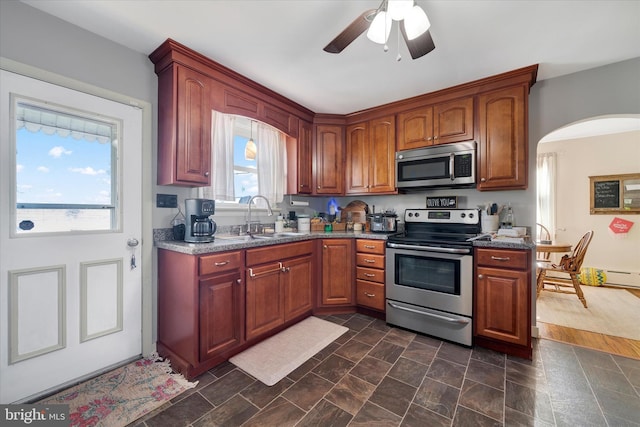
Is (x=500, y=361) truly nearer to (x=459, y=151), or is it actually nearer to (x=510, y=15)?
(x=459, y=151)

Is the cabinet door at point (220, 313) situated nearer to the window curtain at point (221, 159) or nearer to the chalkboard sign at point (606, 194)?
the window curtain at point (221, 159)

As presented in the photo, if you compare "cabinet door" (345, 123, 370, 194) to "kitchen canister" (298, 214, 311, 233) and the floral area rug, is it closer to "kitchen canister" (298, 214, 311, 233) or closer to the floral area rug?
"kitchen canister" (298, 214, 311, 233)

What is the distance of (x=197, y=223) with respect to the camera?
2.02 m

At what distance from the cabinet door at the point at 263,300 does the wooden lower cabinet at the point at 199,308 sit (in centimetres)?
8

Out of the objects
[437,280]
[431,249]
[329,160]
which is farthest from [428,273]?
[329,160]

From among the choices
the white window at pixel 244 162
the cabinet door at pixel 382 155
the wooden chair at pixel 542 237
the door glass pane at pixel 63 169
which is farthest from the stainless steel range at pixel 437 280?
the wooden chair at pixel 542 237

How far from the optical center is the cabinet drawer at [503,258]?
6.69 feet

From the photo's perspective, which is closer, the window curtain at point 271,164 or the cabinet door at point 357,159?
the window curtain at point 271,164

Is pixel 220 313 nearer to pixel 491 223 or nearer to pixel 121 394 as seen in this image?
pixel 121 394

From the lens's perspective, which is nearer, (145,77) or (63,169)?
(63,169)

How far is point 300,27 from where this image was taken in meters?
1.76

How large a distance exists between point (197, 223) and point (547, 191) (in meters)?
5.91

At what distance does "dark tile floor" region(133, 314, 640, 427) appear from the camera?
1.45 meters

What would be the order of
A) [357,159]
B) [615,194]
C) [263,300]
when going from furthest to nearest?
1. [615,194]
2. [357,159]
3. [263,300]
